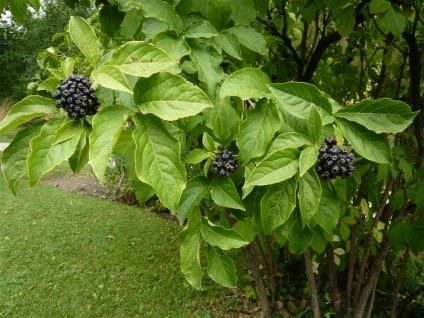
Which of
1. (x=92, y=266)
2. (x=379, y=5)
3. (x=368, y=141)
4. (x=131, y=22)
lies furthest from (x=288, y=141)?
(x=92, y=266)

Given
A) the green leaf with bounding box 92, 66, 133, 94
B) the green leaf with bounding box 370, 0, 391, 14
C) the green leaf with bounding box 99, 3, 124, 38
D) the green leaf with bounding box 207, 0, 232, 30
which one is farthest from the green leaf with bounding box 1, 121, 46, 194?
the green leaf with bounding box 370, 0, 391, 14

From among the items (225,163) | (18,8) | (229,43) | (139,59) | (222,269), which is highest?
(18,8)

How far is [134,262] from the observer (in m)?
4.61

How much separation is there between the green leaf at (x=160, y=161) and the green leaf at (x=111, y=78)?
7 centimetres

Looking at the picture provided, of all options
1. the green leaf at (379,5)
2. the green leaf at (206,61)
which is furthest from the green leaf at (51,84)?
the green leaf at (379,5)

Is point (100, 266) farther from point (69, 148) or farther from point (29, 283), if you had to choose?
point (69, 148)

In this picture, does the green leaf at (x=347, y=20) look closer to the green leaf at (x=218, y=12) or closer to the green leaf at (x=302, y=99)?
the green leaf at (x=218, y=12)

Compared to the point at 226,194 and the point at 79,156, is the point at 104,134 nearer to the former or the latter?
the point at 79,156

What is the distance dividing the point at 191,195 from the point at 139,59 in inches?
17.3

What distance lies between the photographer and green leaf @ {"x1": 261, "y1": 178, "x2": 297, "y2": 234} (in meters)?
0.85

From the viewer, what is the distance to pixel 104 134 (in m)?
0.70

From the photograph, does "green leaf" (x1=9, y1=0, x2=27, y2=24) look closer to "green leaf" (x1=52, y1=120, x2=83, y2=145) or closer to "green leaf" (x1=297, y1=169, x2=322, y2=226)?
"green leaf" (x1=52, y1=120, x2=83, y2=145)

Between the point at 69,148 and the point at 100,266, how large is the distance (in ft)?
13.7

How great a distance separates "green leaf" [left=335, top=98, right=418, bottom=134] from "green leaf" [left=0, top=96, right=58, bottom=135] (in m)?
0.67
